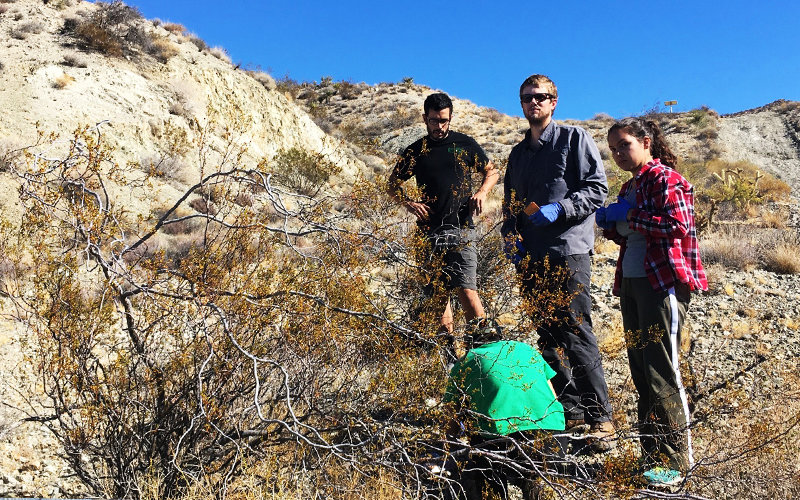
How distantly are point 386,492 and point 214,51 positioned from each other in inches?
784

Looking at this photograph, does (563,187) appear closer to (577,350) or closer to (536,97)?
(536,97)

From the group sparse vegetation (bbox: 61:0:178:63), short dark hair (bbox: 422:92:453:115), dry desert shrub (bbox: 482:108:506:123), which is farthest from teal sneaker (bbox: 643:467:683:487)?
dry desert shrub (bbox: 482:108:506:123)

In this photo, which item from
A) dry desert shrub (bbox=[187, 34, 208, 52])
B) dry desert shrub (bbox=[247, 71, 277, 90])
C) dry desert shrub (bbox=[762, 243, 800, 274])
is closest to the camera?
dry desert shrub (bbox=[762, 243, 800, 274])

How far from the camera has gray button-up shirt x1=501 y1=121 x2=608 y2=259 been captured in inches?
136

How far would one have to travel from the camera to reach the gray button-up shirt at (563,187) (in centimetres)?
345

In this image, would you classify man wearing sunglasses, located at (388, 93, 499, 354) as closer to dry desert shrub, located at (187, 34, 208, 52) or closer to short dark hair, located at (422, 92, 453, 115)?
short dark hair, located at (422, 92, 453, 115)

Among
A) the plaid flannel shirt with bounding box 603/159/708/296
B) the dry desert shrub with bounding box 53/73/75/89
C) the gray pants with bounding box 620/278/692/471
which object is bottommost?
the gray pants with bounding box 620/278/692/471

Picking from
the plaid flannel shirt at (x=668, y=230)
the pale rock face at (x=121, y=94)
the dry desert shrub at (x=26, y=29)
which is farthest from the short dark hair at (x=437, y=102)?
the dry desert shrub at (x=26, y=29)

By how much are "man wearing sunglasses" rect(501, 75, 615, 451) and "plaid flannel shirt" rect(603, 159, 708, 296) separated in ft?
1.37

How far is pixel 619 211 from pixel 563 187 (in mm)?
445

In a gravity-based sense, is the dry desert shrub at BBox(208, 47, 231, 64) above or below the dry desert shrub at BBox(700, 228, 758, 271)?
above

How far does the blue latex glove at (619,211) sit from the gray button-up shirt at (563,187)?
18 cm

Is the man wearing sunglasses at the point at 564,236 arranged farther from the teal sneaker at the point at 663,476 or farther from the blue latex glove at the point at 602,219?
the teal sneaker at the point at 663,476

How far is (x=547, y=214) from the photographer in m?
3.30
